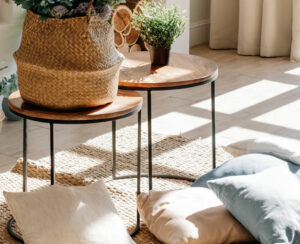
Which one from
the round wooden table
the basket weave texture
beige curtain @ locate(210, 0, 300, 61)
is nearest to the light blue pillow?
the round wooden table

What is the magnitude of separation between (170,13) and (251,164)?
24.2 inches

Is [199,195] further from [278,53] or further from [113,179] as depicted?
[278,53]

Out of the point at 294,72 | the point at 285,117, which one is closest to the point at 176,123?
the point at 285,117

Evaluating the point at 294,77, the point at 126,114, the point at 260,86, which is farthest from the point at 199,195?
the point at 294,77

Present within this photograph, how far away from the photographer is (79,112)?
6.55 feet

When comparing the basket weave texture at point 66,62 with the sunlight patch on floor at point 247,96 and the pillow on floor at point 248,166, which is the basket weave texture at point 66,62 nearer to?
the pillow on floor at point 248,166

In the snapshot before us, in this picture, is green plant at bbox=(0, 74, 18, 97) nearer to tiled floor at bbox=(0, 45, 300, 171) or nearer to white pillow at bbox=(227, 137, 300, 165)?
tiled floor at bbox=(0, 45, 300, 171)

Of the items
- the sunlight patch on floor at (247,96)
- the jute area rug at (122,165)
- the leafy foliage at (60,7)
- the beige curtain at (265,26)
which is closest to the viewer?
the leafy foliage at (60,7)

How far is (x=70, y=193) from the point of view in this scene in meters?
2.11

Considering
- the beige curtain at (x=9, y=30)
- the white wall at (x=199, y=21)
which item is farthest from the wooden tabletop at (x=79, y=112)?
the white wall at (x=199, y=21)

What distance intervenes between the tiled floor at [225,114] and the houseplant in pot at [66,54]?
956mm

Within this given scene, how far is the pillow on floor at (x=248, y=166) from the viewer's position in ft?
7.50

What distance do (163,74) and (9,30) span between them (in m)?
1.29

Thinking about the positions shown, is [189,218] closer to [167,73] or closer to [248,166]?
[248,166]
